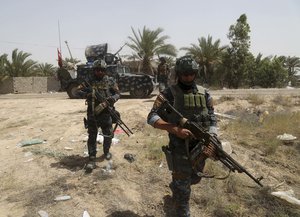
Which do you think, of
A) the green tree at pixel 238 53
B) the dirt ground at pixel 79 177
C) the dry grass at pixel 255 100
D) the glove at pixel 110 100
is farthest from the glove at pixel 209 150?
the green tree at pixel 238 53

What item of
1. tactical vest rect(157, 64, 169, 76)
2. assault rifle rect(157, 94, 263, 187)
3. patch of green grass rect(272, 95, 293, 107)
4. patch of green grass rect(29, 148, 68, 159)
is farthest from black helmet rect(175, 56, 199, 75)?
patch of green grass rect(272, 95, 293, 107)

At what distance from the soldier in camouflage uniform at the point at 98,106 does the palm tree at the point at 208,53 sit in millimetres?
18691

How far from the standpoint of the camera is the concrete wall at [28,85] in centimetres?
2506

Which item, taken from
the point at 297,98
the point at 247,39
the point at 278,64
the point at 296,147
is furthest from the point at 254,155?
the point at 278,64

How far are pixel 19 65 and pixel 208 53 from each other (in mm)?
13705

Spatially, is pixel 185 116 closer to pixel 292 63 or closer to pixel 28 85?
pixel 28 85

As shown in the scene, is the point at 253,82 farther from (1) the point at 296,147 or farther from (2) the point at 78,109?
(1) the point at 296,147

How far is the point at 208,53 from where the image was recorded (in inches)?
958

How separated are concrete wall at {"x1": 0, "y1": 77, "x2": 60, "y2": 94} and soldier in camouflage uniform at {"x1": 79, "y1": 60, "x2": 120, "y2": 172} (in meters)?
21.3

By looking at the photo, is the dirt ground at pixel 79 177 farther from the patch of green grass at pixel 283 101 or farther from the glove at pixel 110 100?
the patch of green grass at pixel 283 101

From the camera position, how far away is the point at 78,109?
439 inches

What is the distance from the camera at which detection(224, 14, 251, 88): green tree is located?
22766 millimetres

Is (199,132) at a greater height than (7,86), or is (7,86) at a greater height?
(199,132)

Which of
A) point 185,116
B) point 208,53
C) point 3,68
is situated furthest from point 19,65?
point 185,116
